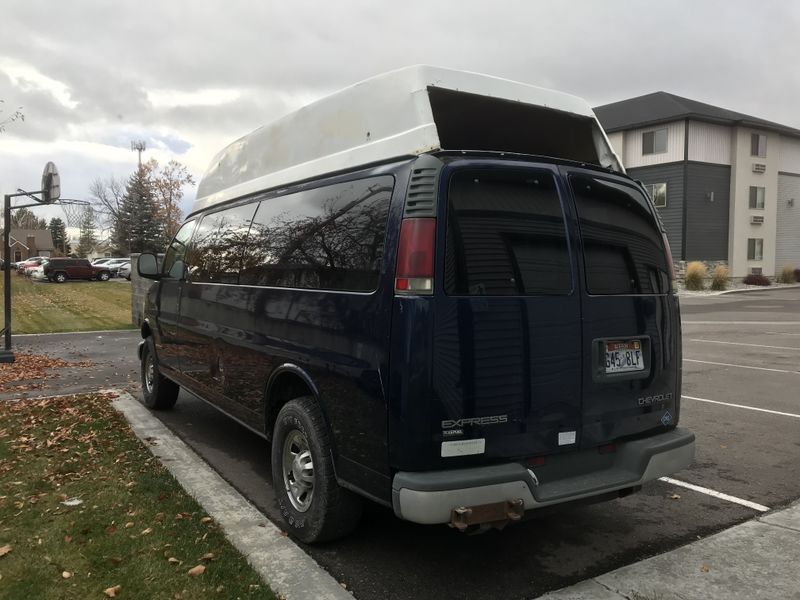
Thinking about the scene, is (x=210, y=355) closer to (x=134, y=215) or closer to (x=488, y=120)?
(x=488, y=120)

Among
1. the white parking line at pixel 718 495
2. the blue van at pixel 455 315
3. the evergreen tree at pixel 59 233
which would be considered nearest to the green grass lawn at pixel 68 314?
the blue van at pixel 455 315

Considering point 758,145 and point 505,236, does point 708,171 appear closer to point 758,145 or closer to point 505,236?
point 758,145

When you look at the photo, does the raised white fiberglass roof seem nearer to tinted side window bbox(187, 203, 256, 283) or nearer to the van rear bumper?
tinted side window bbox(187, 203, 256, 283)

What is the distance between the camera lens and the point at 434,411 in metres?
2.88

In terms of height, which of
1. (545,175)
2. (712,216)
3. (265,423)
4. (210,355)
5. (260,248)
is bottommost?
(265,423)

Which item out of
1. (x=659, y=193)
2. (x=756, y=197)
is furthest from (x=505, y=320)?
(x=756, y=197)

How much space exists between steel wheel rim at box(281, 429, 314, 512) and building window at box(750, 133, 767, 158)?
3900cm

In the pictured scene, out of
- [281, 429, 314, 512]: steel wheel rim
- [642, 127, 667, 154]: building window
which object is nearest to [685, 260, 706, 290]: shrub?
[642, 127, 667, 154]: building window

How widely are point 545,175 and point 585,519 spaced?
2.32 m

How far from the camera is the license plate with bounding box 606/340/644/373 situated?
3.40 meters

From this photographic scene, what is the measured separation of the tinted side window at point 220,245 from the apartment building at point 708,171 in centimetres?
3234

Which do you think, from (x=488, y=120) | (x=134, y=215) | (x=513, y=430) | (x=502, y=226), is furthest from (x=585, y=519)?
(x=134, y=215)

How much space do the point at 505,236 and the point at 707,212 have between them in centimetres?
3565

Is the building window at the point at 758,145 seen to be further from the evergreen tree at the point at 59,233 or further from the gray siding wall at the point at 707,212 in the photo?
the evergreen tree at the point at 59,233
